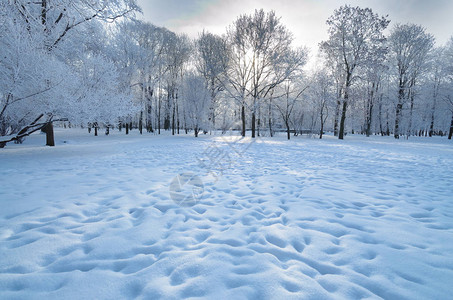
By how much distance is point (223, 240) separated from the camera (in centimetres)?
243

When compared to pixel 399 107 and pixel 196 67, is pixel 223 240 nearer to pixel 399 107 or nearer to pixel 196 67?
pixel 196 67

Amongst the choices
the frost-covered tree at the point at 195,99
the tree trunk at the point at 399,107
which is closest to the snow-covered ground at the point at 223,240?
the frost-covered tree at the point at 195,99

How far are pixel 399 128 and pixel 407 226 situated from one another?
1204 inches

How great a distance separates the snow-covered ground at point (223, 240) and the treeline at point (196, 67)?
3.69 meters

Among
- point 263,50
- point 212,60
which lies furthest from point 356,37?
point 212,60

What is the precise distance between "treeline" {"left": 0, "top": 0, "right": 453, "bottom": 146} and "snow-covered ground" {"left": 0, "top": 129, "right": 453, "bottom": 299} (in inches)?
145

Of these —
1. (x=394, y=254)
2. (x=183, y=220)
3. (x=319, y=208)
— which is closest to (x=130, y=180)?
(x=183, y=220)

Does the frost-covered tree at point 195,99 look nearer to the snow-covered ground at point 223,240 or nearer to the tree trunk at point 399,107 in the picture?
the snow-covered ground at point 223,240

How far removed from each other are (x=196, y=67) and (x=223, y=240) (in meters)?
26.1

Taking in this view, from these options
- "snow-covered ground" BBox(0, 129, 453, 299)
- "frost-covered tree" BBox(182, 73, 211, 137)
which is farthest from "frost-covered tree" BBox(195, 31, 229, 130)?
"snow-covered ground" BBox(0, 129, 453, 299)

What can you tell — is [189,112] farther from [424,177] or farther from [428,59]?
[428,59]

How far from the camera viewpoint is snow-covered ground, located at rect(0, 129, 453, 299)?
1.70 meters

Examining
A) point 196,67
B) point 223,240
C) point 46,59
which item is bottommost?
point 223,240

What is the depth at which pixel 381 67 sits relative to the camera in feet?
62.2
